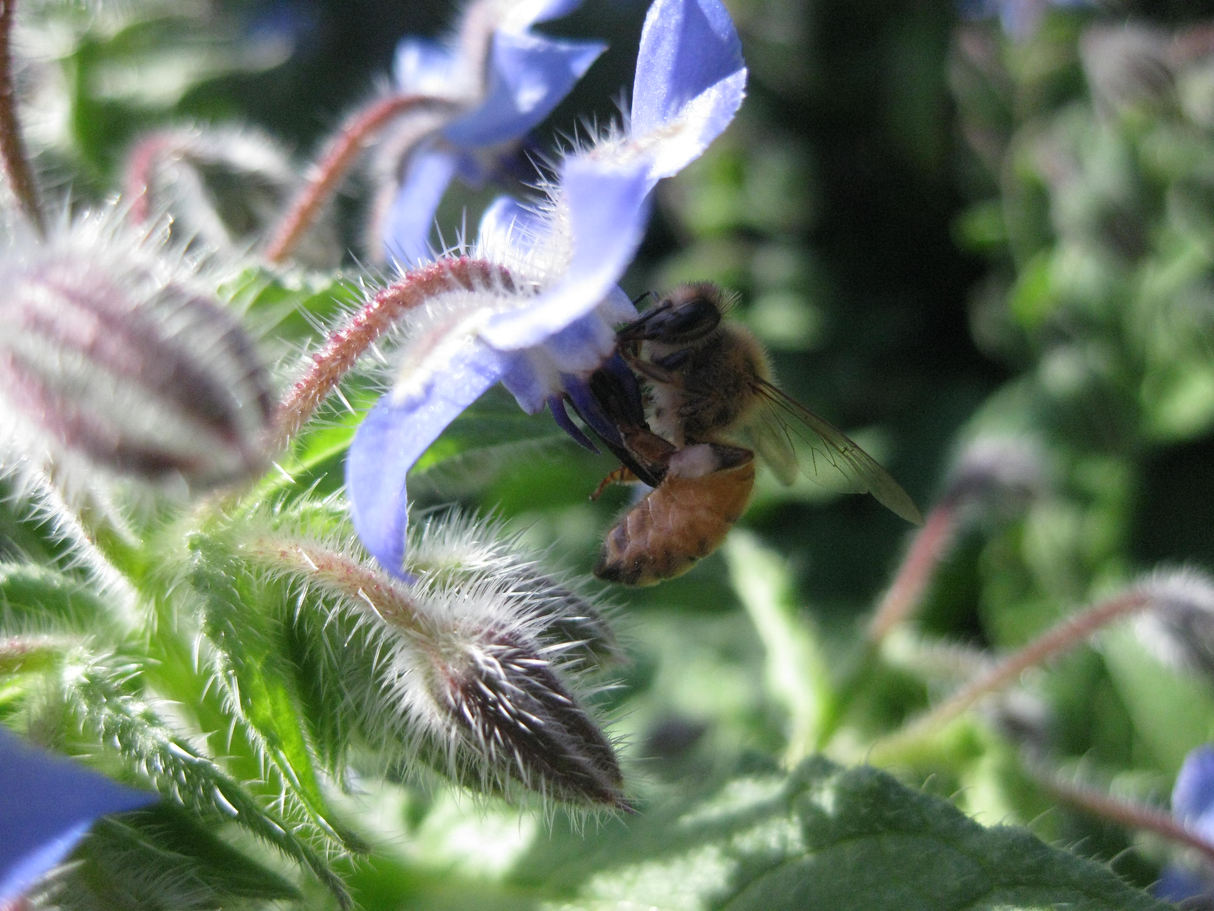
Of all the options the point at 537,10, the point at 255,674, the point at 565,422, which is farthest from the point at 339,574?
the point at 537,10

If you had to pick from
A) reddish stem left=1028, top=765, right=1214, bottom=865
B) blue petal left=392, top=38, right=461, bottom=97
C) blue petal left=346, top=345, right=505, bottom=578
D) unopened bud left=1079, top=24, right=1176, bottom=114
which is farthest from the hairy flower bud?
unopened bud left=1079, top=24, right=1176, bottom=114

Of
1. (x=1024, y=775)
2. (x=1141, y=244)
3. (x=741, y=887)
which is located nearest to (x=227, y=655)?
(x=741, y=887)

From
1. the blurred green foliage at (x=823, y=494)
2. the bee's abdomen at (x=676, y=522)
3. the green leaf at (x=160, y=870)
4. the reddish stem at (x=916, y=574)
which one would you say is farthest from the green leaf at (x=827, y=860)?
the reddish stem at (x=916, y=574)

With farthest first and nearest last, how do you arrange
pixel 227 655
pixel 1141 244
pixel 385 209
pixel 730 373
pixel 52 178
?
pixel 1141 244
pixel 52 178
pixel 385 209
pixel 730 373
pixel 227 655

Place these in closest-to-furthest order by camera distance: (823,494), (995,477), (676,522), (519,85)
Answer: (676,522), (519,85), (995,477), (823,494)

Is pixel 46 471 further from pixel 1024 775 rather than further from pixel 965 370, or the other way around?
pixel 965 370

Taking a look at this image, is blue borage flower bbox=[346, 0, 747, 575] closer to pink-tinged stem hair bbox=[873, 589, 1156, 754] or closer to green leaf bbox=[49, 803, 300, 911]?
green leaf bbox=[49, 803, 300, 911]

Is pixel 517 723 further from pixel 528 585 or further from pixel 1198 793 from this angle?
pixel 1198 793

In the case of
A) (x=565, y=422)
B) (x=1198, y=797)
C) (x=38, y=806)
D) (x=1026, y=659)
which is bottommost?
(x=1198, y=797)
